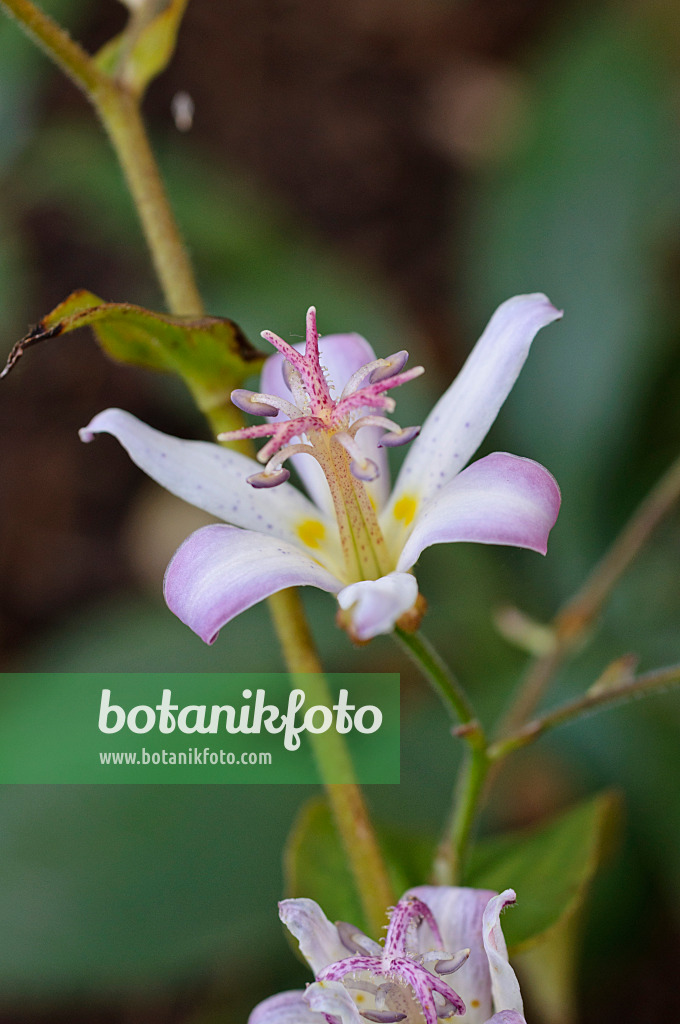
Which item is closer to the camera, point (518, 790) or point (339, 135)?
point (518, 790)

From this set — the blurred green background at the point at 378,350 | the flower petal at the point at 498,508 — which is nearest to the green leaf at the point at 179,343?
the flower petal at the point at 498,508

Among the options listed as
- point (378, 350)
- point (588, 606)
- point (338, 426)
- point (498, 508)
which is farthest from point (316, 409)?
point (378, 350)

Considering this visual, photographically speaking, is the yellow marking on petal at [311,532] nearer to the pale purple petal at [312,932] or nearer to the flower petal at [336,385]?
the flower petal at [336,385]

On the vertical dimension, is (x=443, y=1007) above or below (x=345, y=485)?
below

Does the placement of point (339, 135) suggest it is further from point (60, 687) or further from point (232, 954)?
point (232, 954)

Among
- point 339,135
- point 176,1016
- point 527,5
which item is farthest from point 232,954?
point 527,5

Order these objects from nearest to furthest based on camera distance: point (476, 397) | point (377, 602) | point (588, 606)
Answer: point (377, 602), point (476, 397), point (588, 606)

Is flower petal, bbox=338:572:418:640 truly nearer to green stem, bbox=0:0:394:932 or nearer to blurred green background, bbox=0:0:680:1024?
green stem, bbox=0:0:394:932

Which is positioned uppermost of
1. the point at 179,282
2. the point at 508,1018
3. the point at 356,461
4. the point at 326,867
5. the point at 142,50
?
the point at 142,50

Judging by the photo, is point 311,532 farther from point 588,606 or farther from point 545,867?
point 588,606
